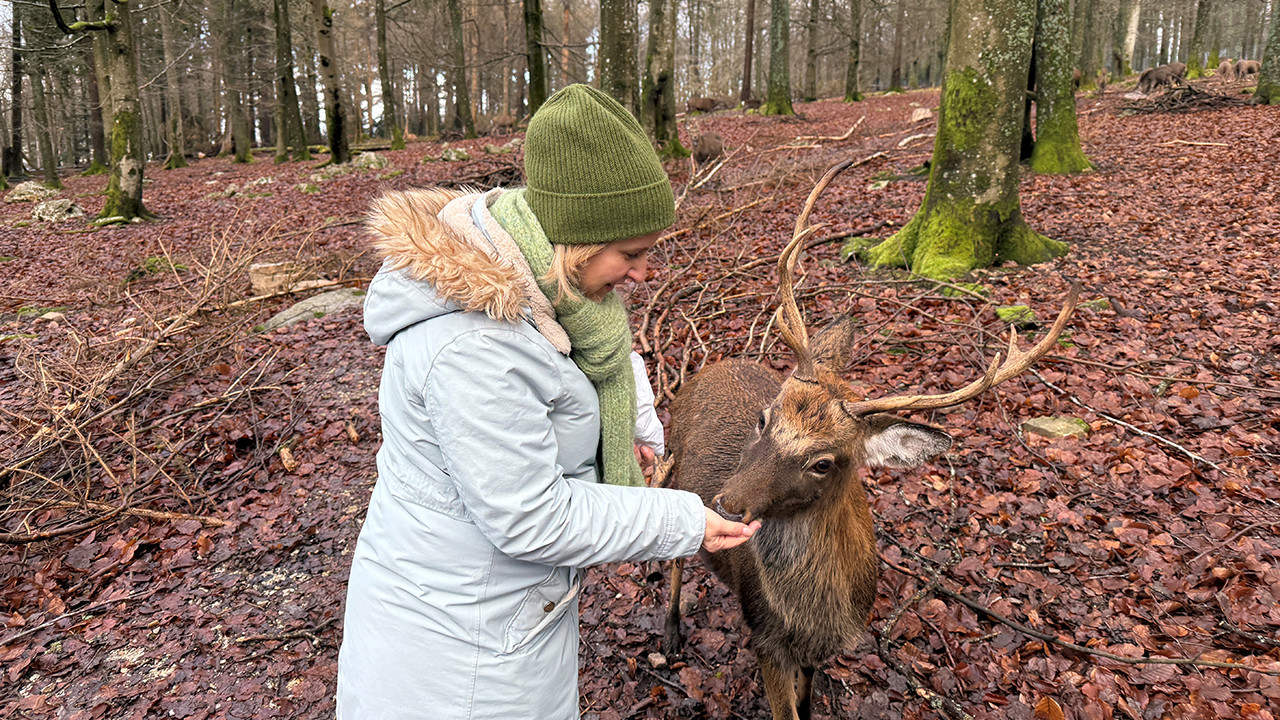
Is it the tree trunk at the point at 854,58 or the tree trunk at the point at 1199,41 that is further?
the tree trunk at the point at 854,58

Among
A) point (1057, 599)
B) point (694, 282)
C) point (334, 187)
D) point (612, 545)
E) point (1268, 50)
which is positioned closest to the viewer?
point (612, 545)

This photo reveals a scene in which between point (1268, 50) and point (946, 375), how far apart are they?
57.9 feet

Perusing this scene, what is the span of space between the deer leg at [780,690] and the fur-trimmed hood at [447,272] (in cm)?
204

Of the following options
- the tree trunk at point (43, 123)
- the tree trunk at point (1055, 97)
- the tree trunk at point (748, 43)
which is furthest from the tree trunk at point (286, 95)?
→ the tree trunk at point (1055, 97)

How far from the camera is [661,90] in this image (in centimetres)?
1476

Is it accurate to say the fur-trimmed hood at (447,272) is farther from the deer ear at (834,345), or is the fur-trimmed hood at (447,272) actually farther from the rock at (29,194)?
the rock at (29,194)

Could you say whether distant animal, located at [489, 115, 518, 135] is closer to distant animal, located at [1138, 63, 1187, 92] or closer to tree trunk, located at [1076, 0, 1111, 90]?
tree trunk, located at [1076, 0, 1111, 90]

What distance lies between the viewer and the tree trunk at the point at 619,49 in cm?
1208

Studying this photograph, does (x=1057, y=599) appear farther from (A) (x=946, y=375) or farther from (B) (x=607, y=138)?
(B) (x=607, y=138)

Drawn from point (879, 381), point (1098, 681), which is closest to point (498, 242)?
point (1098, 681)

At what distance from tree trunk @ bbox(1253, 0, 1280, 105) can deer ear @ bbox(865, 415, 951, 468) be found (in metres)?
18.7

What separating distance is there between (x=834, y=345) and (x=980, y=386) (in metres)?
0.70

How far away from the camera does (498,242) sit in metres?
1.78

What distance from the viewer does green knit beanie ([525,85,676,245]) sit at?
1.77 meters
